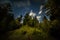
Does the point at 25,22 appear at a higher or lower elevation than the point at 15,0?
lower

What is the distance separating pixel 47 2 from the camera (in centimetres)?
514

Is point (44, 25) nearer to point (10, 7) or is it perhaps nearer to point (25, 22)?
point (25, 22)

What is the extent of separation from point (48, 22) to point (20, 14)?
1.11 meters

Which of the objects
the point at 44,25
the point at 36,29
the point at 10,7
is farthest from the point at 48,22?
the point at 10,7

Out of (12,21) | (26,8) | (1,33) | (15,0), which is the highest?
(15,0)

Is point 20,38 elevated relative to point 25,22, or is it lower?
lower

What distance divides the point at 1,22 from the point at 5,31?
14.3 inches

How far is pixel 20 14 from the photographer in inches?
195

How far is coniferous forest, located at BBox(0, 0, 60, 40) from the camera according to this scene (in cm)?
466

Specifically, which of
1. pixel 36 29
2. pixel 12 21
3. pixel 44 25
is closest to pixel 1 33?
pixel 12 21

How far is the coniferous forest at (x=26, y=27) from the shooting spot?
15.3 ft

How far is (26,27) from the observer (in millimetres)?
4781

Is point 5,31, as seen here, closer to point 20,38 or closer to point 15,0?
point 20,38

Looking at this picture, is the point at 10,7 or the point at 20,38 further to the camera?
the point at 10,7
